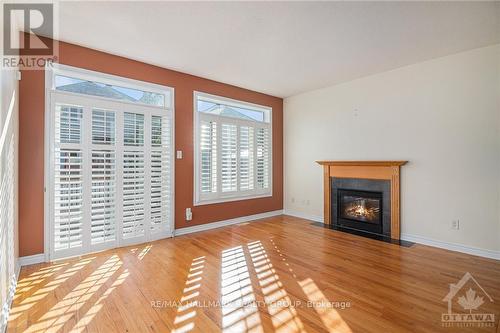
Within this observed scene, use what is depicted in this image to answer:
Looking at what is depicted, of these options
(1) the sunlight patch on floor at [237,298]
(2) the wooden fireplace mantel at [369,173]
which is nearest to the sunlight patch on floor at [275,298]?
(1) the sunlight patch on floor at [237,298]

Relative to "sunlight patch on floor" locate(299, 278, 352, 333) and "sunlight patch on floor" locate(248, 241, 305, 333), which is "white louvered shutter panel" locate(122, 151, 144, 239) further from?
"sunlight patch on floor" locate(299, 278, 352, 333)

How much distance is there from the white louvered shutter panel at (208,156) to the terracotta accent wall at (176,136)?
209mm

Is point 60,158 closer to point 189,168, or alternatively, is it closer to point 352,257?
point 189,168

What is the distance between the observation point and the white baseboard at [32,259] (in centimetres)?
292

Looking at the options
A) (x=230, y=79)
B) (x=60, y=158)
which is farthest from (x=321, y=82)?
(x=60, y=158)

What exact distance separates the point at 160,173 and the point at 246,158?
1842 millimetres

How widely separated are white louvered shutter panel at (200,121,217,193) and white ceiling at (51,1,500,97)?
3.35ft

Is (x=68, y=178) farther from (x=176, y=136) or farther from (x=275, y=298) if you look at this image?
(x=275, y=298)

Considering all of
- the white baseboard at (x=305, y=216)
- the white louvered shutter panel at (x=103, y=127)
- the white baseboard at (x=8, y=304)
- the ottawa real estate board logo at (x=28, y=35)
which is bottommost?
the white baseboard at (x=8, y=304)

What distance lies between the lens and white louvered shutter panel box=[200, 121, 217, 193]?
4.47 metres

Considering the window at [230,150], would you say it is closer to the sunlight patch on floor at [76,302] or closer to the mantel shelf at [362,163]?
the mantel shelf at [362,163]

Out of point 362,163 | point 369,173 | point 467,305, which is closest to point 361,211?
point 369,173

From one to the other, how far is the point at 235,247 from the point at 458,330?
2480mm

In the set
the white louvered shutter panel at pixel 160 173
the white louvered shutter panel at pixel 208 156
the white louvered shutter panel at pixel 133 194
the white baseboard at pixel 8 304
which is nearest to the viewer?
the white baseboard at pixel 8 304
